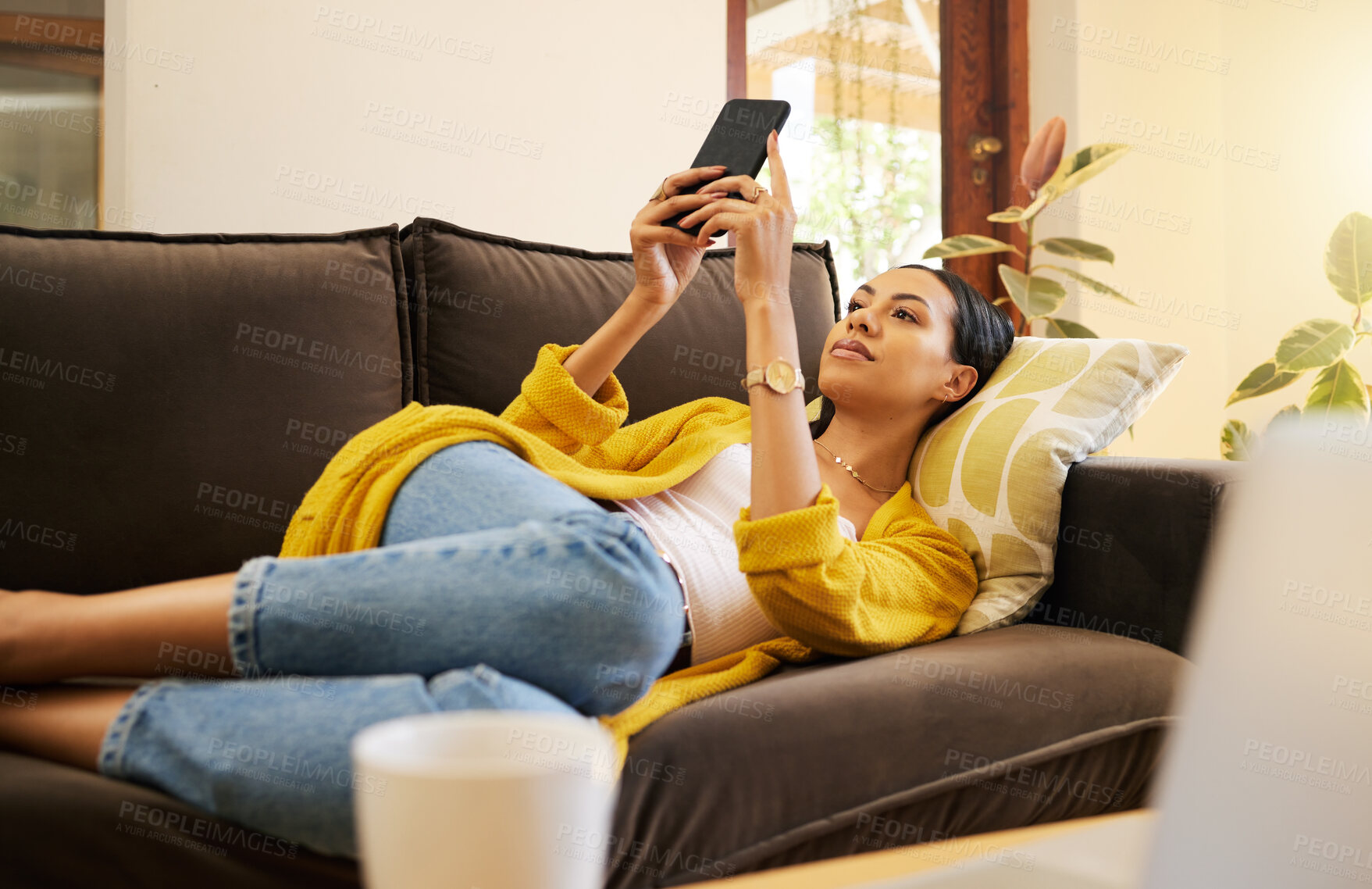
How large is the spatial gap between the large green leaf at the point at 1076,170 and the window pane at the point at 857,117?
667 millimetres

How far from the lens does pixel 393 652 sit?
787 mm

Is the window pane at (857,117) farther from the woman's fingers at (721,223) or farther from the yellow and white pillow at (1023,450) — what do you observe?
the woman's fingers at (721,223)

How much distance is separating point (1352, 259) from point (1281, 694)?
2834mm

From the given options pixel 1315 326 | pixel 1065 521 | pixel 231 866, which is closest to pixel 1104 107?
pixel 1315 326

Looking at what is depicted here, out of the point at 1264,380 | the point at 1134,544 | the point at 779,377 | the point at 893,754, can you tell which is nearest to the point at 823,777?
the point at 893,754

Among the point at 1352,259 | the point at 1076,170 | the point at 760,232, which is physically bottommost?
the point at 760,232

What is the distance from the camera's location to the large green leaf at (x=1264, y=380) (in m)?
2.47

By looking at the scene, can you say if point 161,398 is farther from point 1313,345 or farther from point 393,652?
point 1313,345

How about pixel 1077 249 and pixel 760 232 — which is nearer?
pixel 760 232

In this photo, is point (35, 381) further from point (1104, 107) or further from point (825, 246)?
point (1104, 107)

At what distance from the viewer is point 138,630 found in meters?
0.82

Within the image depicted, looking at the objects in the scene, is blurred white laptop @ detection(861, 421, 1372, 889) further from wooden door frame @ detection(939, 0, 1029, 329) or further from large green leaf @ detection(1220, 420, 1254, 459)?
wooden door frame @ detection(939, 0, 1029, 329)

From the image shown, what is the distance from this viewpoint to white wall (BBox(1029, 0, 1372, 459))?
3.04 meters

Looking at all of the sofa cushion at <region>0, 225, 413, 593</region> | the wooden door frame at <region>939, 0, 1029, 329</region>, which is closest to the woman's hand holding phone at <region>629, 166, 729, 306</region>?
the sofa cushion at <region>0, 225, 413, 593</region>
